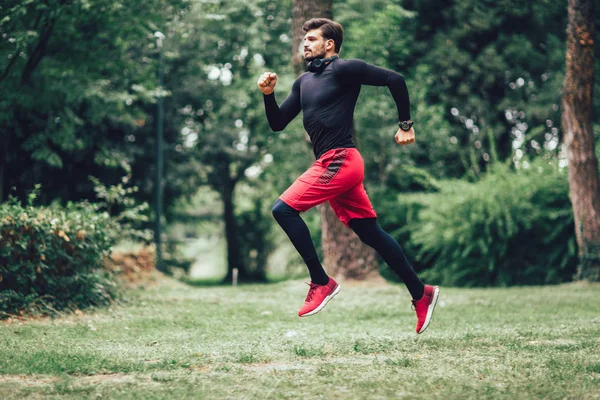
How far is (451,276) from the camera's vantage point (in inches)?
703

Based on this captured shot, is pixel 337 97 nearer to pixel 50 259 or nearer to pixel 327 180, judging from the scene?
pixel 327 180

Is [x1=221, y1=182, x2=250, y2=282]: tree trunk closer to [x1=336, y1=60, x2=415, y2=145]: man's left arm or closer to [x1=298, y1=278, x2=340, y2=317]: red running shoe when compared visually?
[x1=298, y1=278, x2=340, y2=317]: red running shoe

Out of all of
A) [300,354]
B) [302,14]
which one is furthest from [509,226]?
[300,354]

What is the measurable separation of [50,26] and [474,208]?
9989 mm

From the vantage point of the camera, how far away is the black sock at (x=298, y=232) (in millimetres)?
5254

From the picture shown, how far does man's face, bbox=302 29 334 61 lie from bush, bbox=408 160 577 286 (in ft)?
37.6

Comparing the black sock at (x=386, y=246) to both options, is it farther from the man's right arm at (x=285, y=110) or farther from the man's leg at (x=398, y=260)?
the man's right arm at (x=285, y=110)

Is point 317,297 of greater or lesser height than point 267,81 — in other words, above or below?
below

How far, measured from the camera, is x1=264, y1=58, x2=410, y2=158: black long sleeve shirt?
529cm

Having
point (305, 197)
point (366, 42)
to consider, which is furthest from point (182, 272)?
point (305, 197)

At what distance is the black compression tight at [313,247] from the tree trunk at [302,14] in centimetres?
675

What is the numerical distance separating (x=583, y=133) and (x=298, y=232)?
9.44 m

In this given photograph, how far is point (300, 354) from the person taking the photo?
5.09 metres

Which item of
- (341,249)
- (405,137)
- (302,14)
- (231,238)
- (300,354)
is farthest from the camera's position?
(231,238)
